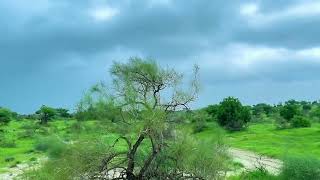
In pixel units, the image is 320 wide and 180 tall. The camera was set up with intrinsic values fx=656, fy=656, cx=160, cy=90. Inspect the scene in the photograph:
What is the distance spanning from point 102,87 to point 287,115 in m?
64.0

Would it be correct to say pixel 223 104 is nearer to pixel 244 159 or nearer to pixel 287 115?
pixel 287 115

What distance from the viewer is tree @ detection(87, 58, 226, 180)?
105 feet

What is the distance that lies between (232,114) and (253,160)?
2563 cm

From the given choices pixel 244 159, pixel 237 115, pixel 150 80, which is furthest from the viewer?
pixel 237 115

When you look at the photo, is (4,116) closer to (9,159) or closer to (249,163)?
(9,159)

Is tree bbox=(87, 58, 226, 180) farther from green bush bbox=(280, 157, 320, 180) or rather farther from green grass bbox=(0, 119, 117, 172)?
green bush bbox=(280, 157, 320, 180)

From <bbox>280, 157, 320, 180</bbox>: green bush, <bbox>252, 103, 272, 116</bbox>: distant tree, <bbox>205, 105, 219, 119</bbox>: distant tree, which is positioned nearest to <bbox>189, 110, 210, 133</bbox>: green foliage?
<bbox>280, 157, 320, 180</bbox>: green bush

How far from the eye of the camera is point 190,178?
3266cm

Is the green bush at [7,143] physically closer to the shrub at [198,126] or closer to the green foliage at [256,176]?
the green foliage at [256,176]

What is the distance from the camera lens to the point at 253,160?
6425 centimetres

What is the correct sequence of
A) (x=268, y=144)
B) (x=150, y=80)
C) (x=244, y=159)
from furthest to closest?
(x=268, y=144)
(x=244, y=159)
(x=150, y=80)

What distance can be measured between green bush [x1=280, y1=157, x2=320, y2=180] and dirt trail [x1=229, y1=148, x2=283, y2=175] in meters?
9.50

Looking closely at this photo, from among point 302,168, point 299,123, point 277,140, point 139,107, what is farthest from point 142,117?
point 299,123

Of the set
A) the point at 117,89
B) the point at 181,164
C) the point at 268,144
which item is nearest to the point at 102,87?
the point at 117,89
